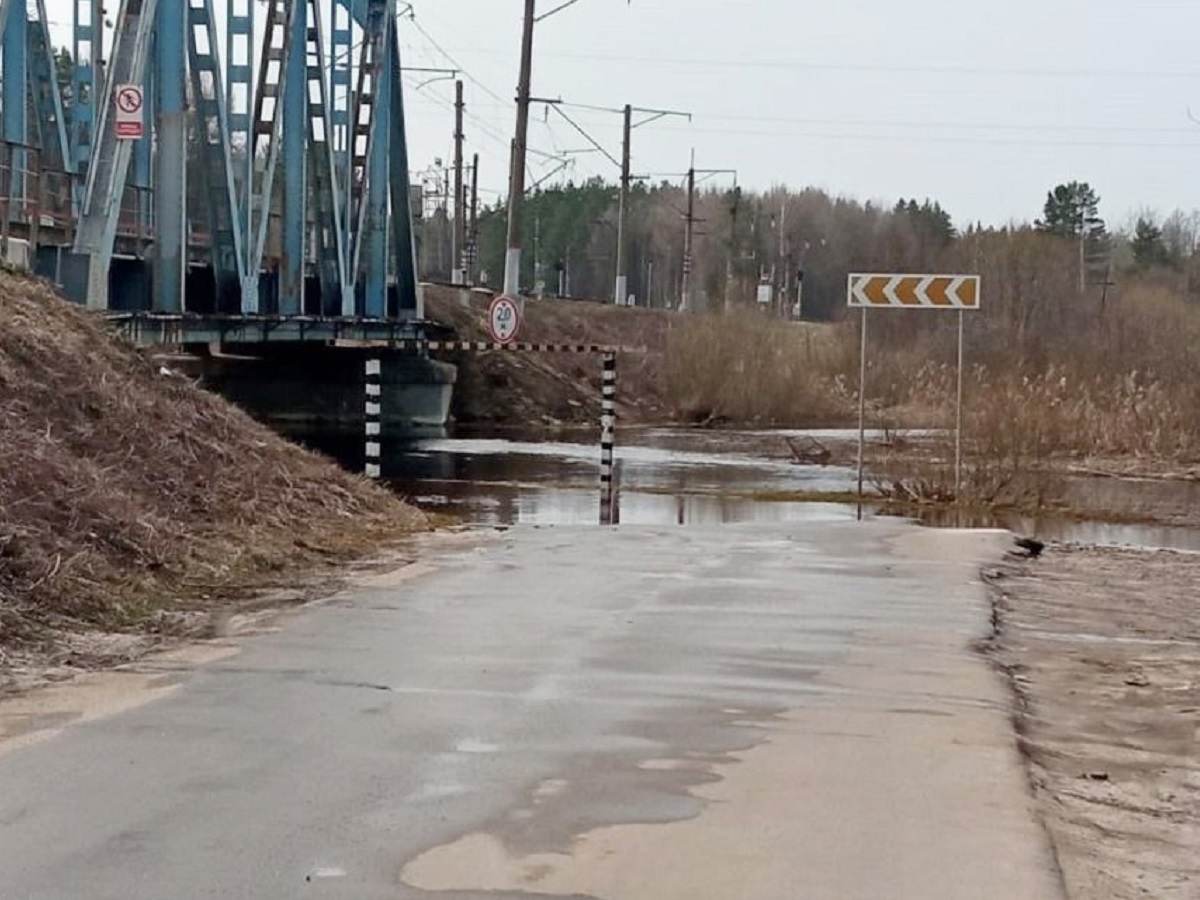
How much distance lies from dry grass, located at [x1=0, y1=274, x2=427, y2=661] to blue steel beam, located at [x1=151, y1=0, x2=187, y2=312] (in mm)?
8810

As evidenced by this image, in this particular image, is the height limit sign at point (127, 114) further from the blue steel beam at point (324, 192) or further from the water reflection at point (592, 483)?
the blue steel beam at point (324, 192)

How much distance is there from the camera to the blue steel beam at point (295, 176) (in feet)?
114

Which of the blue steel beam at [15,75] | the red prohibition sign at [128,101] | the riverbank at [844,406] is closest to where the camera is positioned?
the red prohibition sign at [128,101]

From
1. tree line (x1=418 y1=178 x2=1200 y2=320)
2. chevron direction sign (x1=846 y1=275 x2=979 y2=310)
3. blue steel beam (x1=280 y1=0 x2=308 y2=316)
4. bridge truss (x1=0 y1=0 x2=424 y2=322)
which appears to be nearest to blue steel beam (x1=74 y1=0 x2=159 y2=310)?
bridge truss (x1=0 y1=0 x2=424 y2=322)

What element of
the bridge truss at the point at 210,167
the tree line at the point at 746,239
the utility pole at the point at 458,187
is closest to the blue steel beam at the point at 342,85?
the bridge truss at the point at 210,167

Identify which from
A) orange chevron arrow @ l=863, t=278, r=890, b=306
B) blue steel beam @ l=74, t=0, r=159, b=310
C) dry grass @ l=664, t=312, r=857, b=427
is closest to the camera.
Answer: orange chevron arrow @ l=863, t=278, r=890, b=306

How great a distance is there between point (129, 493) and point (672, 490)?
13.1 meters

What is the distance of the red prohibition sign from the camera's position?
22469 mm

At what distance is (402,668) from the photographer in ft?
29.6

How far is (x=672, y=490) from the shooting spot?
25.6 metres

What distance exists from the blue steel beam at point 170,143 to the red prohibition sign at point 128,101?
10.9 ft

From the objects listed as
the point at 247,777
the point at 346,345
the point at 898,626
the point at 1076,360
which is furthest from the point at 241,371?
the point at 247,777

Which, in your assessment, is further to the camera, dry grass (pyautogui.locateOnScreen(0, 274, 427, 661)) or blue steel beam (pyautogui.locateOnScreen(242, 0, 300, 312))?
blue steel beam (pyautogui.locateOnScreen(242, 0, 300, 312))

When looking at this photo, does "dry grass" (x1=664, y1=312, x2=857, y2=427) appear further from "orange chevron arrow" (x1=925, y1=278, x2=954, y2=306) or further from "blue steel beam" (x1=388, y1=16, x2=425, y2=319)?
"orange chevron arrow" (x1=925, y1=278, x2=954, y2=306)
